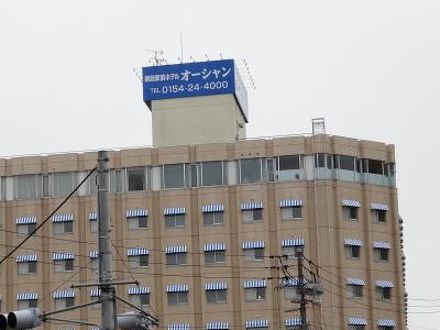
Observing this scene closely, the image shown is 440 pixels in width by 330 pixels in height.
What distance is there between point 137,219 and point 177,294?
7.95 m

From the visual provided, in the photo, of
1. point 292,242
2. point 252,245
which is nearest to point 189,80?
point 252,245

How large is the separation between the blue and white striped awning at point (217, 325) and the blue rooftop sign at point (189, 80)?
74.1 feet

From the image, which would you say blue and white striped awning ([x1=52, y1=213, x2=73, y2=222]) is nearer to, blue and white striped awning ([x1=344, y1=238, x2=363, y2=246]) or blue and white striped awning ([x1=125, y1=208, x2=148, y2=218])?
blue and white striped awning ([x1=125, y1=208, x2=148, y2=218])

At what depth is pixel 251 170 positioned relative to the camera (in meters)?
109

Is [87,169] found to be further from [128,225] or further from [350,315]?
[350,315]

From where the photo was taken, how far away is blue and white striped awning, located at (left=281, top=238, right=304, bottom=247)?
107062 mm

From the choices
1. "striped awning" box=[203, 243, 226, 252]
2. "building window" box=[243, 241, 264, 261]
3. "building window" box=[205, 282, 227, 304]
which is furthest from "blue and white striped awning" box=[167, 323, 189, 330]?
"building window" box=[243, 241, 264, 261]

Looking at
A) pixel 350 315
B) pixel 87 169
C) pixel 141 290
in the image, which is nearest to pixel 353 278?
pixel 350 315

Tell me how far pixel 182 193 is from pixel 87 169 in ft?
30.4

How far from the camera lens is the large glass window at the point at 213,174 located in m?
110

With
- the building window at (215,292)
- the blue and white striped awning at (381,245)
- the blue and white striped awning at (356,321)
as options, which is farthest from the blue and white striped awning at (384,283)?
the building window at (215,292)

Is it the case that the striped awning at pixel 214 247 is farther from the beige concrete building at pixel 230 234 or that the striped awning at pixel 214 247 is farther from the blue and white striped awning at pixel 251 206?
the blue and white striped awning at pixel 251 206

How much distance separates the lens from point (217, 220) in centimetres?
10894

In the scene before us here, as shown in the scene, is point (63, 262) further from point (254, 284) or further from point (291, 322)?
point (291, 322)
